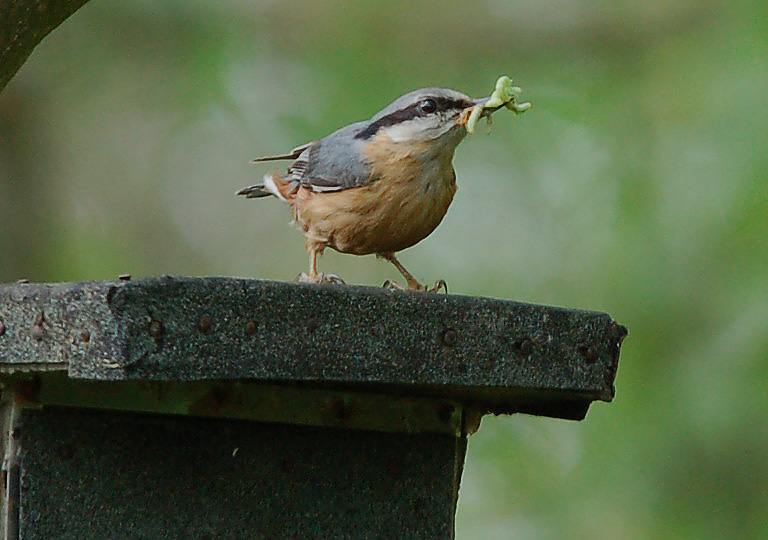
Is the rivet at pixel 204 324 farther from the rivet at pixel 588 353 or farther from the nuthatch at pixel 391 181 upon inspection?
the nuthatch at pixel 391 181

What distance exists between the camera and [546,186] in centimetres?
592

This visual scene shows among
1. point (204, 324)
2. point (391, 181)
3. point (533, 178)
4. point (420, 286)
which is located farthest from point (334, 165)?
point (533, 178)

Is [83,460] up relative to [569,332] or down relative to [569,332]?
down

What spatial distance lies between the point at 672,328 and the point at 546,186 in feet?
3.19

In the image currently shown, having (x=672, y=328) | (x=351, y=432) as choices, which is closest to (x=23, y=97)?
(x=672, y=328)

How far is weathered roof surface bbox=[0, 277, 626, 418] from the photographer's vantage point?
6.35 feet

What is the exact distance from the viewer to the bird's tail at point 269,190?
3833 millimetres

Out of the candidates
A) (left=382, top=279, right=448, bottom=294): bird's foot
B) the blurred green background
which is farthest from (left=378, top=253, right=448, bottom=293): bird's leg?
the blurred green background

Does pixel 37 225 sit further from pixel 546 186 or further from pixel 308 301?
pixel 308 301

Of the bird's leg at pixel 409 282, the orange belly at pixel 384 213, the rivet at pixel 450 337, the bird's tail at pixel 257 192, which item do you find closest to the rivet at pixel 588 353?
the rivet at pixel 450 337

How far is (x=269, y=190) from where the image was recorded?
12.9 feet

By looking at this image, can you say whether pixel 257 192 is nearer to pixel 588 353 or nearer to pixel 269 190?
pixel 269 190

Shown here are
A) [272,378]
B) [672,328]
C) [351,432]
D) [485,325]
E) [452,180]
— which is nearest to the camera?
[272,378]

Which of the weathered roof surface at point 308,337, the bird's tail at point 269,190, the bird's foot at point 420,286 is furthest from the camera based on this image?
the bird's tail at point 269,190
